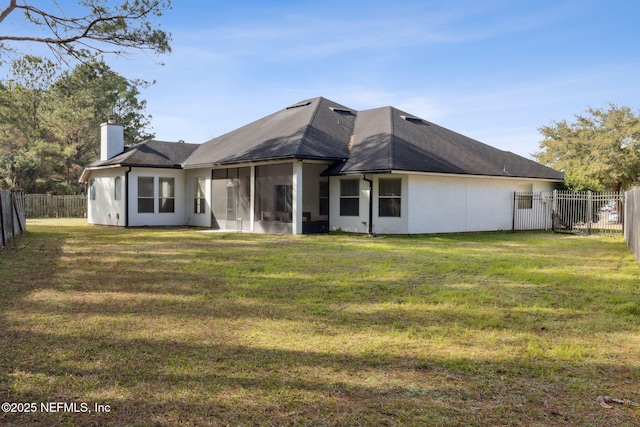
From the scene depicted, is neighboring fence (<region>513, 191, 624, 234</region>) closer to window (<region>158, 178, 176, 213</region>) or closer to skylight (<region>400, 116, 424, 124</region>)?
skylight (<region>400, 116, 424, 124</region>)

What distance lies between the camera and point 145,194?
2366cm

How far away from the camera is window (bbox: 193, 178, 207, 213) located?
2355 cm

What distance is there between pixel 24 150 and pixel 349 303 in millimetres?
37006

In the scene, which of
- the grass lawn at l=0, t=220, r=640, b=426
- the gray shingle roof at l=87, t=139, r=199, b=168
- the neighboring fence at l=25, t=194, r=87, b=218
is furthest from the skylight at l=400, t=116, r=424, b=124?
the neighboring fence at l=25, t=194, r=87, b=218

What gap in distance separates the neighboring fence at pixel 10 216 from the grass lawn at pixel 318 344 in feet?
12.8

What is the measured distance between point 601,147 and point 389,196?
2353 cm

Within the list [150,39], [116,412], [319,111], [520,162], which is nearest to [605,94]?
[520,162]

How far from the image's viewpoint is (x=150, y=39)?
1473 centimetres

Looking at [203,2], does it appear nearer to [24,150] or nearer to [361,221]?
[361,221]

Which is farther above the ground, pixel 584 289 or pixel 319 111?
pixel 319 111

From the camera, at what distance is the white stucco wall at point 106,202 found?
2370 centimetres

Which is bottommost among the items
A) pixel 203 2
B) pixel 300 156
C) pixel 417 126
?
pixel 300 156

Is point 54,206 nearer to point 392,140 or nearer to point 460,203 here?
point 392,140

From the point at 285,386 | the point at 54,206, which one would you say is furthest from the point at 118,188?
the point at 285,386
